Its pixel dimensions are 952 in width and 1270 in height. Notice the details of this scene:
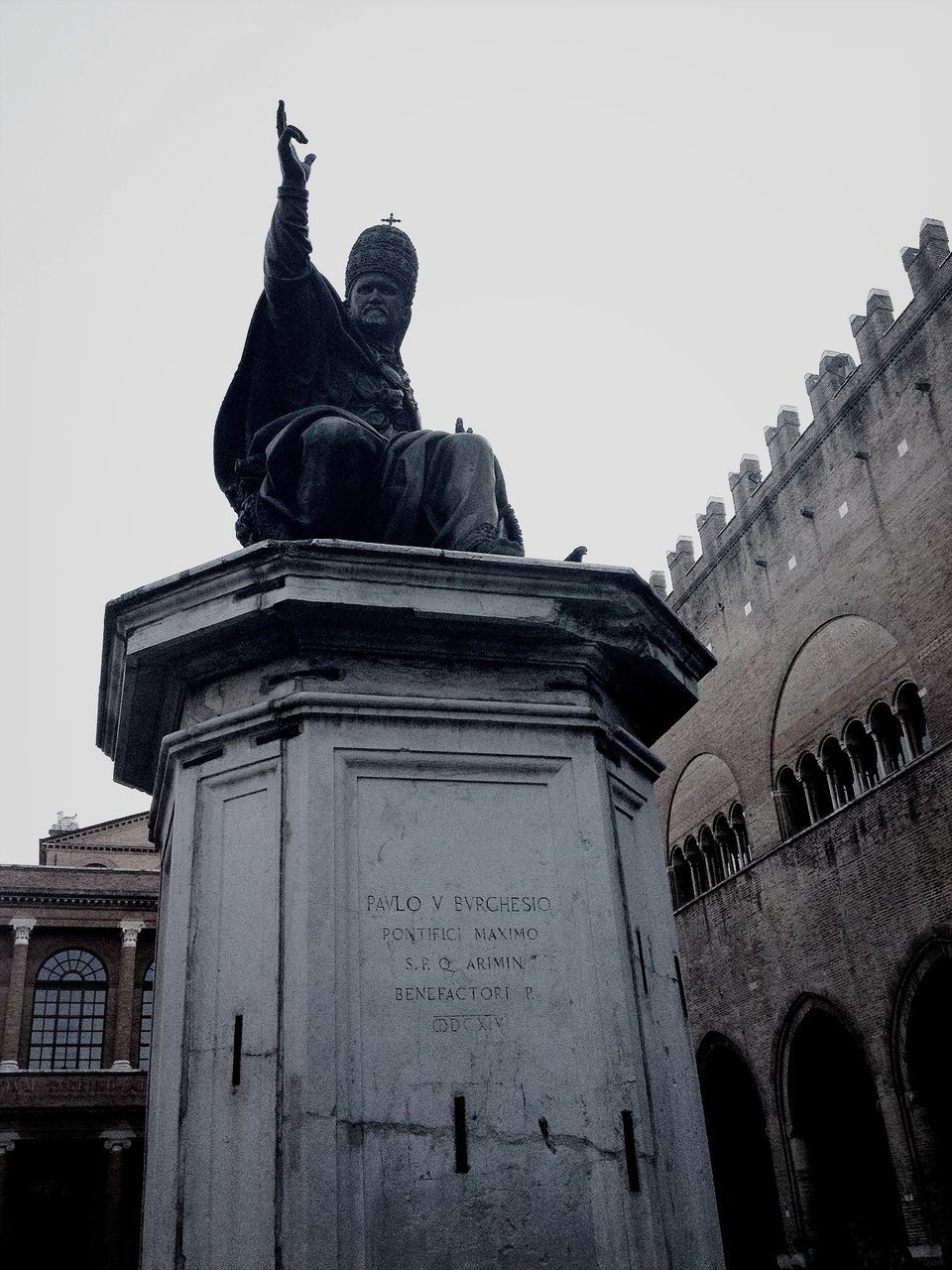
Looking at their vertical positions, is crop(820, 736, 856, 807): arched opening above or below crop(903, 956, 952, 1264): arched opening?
above

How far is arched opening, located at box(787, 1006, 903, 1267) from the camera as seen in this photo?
704 inches

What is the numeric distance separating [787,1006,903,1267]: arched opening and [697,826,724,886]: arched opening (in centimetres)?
405

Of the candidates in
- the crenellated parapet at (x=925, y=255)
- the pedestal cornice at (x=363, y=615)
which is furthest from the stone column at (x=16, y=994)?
the pedestal cornice at (x=363, y=615)

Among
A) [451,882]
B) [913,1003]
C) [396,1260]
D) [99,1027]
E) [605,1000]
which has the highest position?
[99,1027]

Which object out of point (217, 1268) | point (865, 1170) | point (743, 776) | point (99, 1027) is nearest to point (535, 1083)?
point (217, 1268)

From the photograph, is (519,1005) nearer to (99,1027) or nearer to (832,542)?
(832,542)

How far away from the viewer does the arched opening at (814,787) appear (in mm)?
20328

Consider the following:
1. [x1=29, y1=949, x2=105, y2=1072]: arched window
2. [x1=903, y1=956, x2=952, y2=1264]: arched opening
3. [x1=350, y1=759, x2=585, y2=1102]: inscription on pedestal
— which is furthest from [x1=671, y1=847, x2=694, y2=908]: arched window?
[x1=350, y1=759, x2=585, y2=1102]: inscription on pedestal

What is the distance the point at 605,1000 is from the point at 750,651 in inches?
822

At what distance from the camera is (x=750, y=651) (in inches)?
909

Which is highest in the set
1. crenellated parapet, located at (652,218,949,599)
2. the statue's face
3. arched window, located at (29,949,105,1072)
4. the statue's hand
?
crenellated parapet, located at (652,218,949,599)

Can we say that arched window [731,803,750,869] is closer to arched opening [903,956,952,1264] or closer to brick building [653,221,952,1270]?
brick building [653,221,952,1270]

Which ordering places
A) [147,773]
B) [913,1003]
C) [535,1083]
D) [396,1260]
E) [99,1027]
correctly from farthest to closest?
[99,1027] → [913,1003] → [147,773] → [535,1083] → [396,1260]

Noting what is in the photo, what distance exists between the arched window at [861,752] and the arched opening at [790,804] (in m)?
1.58
